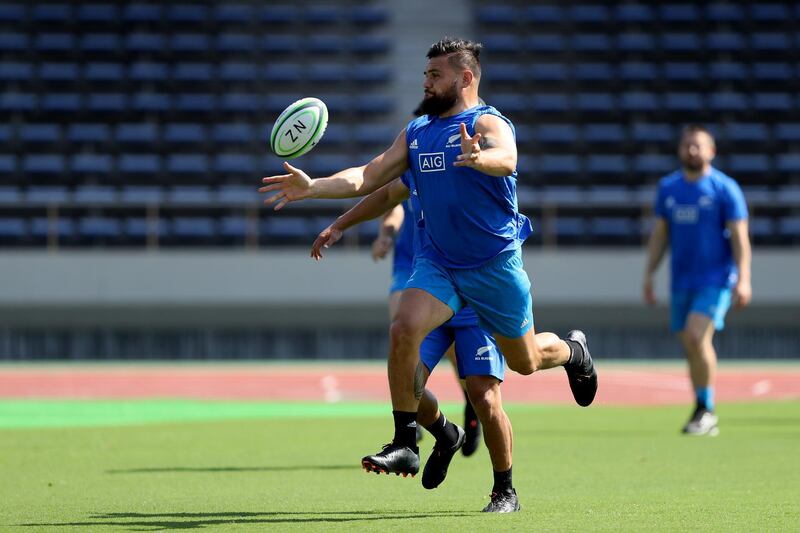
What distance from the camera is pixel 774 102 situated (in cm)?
2714

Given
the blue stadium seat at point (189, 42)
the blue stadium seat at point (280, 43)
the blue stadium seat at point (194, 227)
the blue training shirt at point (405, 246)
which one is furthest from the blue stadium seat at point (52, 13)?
the blue training shirt at point (405, 246)

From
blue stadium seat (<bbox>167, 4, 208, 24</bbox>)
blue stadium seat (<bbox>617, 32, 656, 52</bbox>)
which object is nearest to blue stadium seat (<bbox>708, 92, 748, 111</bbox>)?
blue stadium seat (<bbox>617, 32, 656, 52</bbox>)

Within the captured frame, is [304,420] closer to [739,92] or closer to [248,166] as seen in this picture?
[248,166]

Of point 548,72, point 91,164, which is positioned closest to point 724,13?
point 548,72

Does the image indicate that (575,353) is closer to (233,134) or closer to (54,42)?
(233,134)

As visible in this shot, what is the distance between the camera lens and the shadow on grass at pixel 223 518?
5.14m

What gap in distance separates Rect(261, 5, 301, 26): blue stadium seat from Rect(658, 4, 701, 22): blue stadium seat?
7.62 metres

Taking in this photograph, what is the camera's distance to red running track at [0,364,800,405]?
53.0 ft

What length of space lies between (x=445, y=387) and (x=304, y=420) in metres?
5.49

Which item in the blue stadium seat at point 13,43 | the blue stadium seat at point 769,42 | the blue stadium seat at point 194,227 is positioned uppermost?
the blue stadium seat at point 769,42

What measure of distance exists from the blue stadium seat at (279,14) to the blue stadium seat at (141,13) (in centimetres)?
219

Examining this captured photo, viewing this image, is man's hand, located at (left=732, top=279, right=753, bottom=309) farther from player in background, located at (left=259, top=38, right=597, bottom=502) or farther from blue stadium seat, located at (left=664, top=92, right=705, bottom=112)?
blue stadium seat, located at (left=664, top=92, right=705, bottom=112)

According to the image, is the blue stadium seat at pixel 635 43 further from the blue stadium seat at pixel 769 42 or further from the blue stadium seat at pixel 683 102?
the blue stadium seat at pixel 769 42

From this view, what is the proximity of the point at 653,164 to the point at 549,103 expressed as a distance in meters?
2.47
